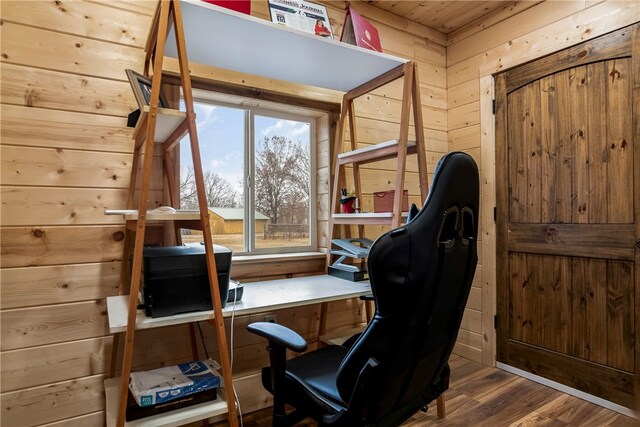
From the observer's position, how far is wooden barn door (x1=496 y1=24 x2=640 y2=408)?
1976 millimetres

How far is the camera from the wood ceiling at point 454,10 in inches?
99.1

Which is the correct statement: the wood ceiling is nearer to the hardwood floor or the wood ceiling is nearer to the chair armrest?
the chair armrest

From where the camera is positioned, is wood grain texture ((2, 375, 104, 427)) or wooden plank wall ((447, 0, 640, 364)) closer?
wood grain texture ((2, 375, 104, 427))

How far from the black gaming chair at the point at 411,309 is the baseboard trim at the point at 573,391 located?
5.20ft

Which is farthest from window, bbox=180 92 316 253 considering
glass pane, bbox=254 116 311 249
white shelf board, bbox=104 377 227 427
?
white shelf board, bbox=104 377 227 427

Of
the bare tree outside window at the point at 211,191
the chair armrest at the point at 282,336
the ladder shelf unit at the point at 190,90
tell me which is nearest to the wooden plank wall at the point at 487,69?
the ladder shelf unit at the point at 190,90

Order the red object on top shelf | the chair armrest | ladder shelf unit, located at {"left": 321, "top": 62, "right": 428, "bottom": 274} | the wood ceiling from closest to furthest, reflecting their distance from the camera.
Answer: the chair armrest, the red object on top shelf, ladder shelf unit, located at {"left": 321, "top": 62, "right": 428, "bottom": 274}, the wood ceiling

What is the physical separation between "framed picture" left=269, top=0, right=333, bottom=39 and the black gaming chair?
3.81ft

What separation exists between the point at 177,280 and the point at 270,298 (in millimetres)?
446

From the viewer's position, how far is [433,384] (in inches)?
48.1

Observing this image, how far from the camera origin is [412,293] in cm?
97

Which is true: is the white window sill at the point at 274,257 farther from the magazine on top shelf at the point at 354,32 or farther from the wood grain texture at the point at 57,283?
the magazine on top shelf at the point at 354,32

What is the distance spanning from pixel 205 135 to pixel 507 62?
2096mm

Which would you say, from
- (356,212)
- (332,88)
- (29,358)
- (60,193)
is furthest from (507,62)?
(29,358)
